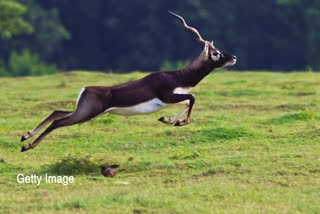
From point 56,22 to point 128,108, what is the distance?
37.5 m

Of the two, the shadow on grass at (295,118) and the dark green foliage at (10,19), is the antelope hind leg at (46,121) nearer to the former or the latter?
the shadow on grass at (295,118)

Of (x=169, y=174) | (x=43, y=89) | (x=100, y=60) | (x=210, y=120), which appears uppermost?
(x=169, y=174)

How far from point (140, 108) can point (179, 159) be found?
2.27ft

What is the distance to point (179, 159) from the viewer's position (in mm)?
11180

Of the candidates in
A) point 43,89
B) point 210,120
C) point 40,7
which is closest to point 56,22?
point 40,7

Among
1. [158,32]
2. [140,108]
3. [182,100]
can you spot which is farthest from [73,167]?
[158,32]

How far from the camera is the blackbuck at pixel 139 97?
11.1m

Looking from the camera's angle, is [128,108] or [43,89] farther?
[43,89]

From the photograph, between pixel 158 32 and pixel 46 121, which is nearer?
pixel 46 121

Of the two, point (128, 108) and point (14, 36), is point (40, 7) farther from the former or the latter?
point (128, 108)

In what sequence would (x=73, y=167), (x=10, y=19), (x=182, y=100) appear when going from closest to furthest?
(x=73, y=167) → (x=182, y=100) → (x=10, y=19)

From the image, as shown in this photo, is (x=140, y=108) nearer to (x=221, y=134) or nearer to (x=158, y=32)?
(x=221, y=134)

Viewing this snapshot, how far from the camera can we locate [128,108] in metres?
11.3

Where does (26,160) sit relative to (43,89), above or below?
above
